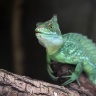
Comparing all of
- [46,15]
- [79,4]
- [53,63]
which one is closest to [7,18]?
[46,15]

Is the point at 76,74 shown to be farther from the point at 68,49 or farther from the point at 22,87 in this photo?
the point at 22,87

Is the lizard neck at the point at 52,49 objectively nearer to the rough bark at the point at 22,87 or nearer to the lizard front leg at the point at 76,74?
the lizard front leg at the point at 76,74

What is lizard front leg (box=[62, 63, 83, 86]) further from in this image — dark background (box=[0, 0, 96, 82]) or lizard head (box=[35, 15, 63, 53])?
dark background (box=[0, 0, 96, 82])

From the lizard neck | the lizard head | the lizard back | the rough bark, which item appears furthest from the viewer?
the lizard back

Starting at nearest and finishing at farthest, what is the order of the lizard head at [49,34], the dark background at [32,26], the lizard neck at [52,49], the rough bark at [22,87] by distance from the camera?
the rough bark at [22,87], the lizard head at [49,34], the lizard neck at [52,49], the dark background at [32,26]

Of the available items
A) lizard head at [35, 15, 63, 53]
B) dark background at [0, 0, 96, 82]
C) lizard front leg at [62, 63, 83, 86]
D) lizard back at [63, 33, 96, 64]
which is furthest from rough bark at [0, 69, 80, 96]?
dark background at [0, 0, 96, 82]

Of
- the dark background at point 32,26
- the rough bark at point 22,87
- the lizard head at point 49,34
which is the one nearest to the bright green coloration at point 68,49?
the lizard head at point 49,34
